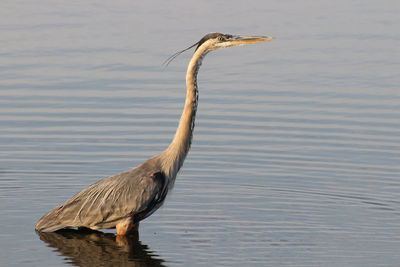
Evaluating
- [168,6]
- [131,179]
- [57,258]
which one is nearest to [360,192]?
[131,179]

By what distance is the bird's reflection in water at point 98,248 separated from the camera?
10133 mm

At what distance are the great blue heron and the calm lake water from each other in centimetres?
22

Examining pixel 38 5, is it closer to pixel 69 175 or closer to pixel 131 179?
pixel 69 175

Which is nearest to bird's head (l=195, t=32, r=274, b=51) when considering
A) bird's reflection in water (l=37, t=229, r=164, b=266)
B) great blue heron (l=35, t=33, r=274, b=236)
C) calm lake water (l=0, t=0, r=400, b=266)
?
great blue heron (l=35, t=33, r=274, b=236)

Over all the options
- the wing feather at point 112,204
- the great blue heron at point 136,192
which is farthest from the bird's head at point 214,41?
the wing feather at point 112,204

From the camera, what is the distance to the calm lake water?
418 inches

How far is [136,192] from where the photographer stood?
1083 centimetres

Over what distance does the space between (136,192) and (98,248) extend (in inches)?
31.8

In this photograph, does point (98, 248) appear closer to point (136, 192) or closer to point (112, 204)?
point (112, 204)

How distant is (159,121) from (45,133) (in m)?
1.96

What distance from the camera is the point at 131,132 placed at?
15.0 meters

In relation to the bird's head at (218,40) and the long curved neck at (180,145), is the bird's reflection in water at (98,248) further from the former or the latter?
the bird's head at (218,40)

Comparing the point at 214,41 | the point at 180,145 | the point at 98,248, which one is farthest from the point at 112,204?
the point at 214,41

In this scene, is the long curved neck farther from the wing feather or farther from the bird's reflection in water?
the bird's reflection in water
